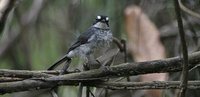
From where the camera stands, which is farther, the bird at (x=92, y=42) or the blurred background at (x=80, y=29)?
the blurred background at (x=80, y=29)

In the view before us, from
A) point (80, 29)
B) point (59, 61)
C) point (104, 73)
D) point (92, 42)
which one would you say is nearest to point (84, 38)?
point (92, 42)

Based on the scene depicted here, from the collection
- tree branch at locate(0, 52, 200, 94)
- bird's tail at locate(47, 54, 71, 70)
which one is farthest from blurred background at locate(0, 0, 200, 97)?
tree branch at locate(0, 52, 200, 94)

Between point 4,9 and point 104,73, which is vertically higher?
point 4,9

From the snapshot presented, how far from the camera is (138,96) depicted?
12.8 ft

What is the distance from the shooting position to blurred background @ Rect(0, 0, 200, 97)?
381 cm

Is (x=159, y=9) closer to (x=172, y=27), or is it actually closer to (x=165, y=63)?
(x=172, y=27)

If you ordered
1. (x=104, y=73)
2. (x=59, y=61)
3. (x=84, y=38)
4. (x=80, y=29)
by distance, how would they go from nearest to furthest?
(x=104, y=73) < (x=59, y=61) < (x=84, y=38) < (x=80, y=29)

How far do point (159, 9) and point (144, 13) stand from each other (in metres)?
0.16

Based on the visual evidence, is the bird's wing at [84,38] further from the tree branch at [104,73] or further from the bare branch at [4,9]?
the tree branch at [104,73]

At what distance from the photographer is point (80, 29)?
400cm

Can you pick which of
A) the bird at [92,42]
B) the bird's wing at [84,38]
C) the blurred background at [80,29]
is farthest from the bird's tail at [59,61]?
the blurred background at [80,29]

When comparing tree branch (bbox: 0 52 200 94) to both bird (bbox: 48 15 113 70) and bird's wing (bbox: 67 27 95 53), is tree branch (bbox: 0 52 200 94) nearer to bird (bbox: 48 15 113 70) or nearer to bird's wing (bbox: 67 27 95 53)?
bird (bbox: 48 15 113 70)

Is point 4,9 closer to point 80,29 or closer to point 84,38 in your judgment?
point 84,38

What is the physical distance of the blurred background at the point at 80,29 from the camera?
12.5ft
